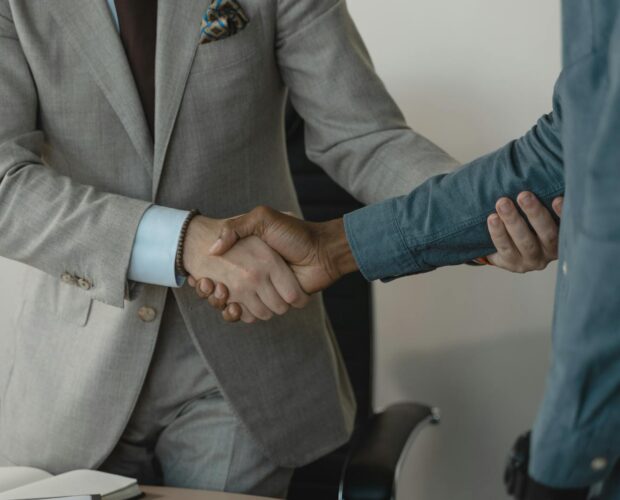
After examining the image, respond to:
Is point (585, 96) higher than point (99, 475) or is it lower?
higher

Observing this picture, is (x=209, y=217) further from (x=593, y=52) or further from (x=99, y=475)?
(x=593, y=52)

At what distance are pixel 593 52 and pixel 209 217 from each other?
3.28 feet

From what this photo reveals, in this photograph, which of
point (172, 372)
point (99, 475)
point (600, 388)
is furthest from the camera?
point (172, 372)

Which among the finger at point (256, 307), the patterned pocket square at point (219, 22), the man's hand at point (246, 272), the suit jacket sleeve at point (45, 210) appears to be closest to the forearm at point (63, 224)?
the suit jacket sleeve at point (45, 210)

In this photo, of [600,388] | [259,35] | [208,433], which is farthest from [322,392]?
[600,388]

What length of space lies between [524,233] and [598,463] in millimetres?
682

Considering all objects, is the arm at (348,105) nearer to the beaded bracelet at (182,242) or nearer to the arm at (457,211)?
the arm at (457,211)

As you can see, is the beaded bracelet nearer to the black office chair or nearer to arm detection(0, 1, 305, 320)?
arm detection(0, 1, 305, 320)

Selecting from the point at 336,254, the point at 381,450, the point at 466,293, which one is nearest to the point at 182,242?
the point at 336,254

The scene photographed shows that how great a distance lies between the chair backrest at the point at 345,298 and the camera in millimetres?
1997

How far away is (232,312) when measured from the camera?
61.3 inches

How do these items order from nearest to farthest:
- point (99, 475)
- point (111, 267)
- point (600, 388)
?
point (600, 388) → point (99, 475) → point (111, 267)

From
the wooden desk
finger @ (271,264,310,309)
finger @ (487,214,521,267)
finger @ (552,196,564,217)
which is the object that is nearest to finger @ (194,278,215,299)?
finger @ (271,264,310,309)

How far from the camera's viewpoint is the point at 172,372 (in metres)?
1.62
